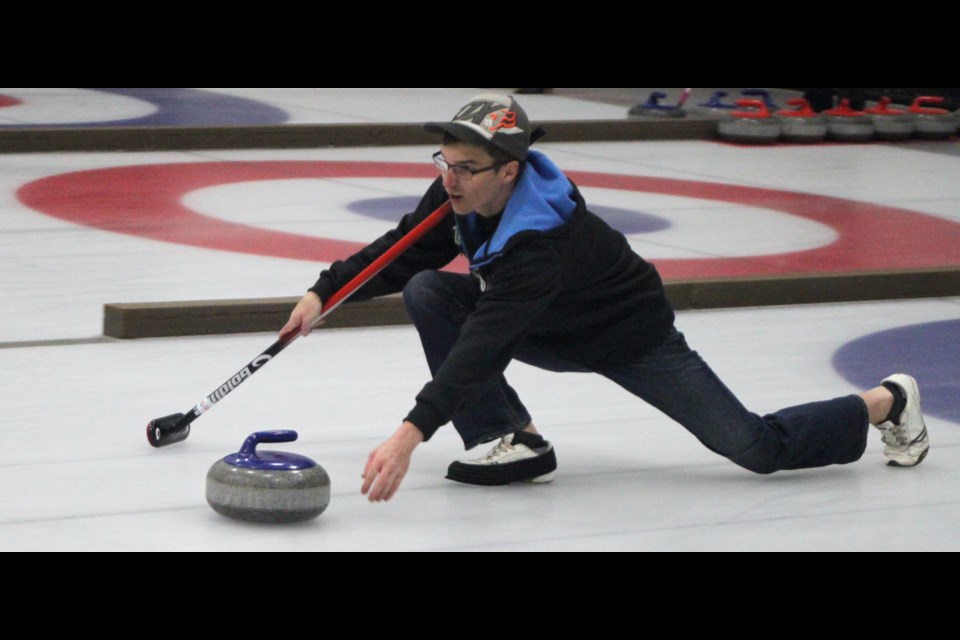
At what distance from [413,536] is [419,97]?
10.7 metres

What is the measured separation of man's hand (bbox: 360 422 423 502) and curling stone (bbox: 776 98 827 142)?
8.39 meters

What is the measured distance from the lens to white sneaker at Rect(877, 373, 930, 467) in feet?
13.5

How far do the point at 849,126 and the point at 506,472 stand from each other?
8028mm

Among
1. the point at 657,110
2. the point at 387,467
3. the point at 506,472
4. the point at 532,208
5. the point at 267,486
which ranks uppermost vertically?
the point at 532,208

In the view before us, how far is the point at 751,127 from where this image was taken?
36.4 feet

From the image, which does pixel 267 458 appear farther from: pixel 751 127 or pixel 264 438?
pixel 751 127

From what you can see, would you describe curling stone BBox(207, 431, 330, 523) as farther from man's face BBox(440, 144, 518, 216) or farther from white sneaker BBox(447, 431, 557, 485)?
man's face BBox(440, 144, 518, 216)

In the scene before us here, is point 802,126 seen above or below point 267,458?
below

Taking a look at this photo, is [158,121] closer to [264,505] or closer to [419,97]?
[419,97]

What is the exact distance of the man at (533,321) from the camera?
3.54 meters

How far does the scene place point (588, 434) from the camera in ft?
14.4

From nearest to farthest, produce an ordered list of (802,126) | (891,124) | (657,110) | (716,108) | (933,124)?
(802,126), (891,124), (933,124), (657,110), (716,108)

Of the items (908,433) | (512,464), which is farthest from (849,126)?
(512,464)

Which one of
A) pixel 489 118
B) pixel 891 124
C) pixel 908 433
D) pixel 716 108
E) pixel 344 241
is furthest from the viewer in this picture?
pixel 716 108
